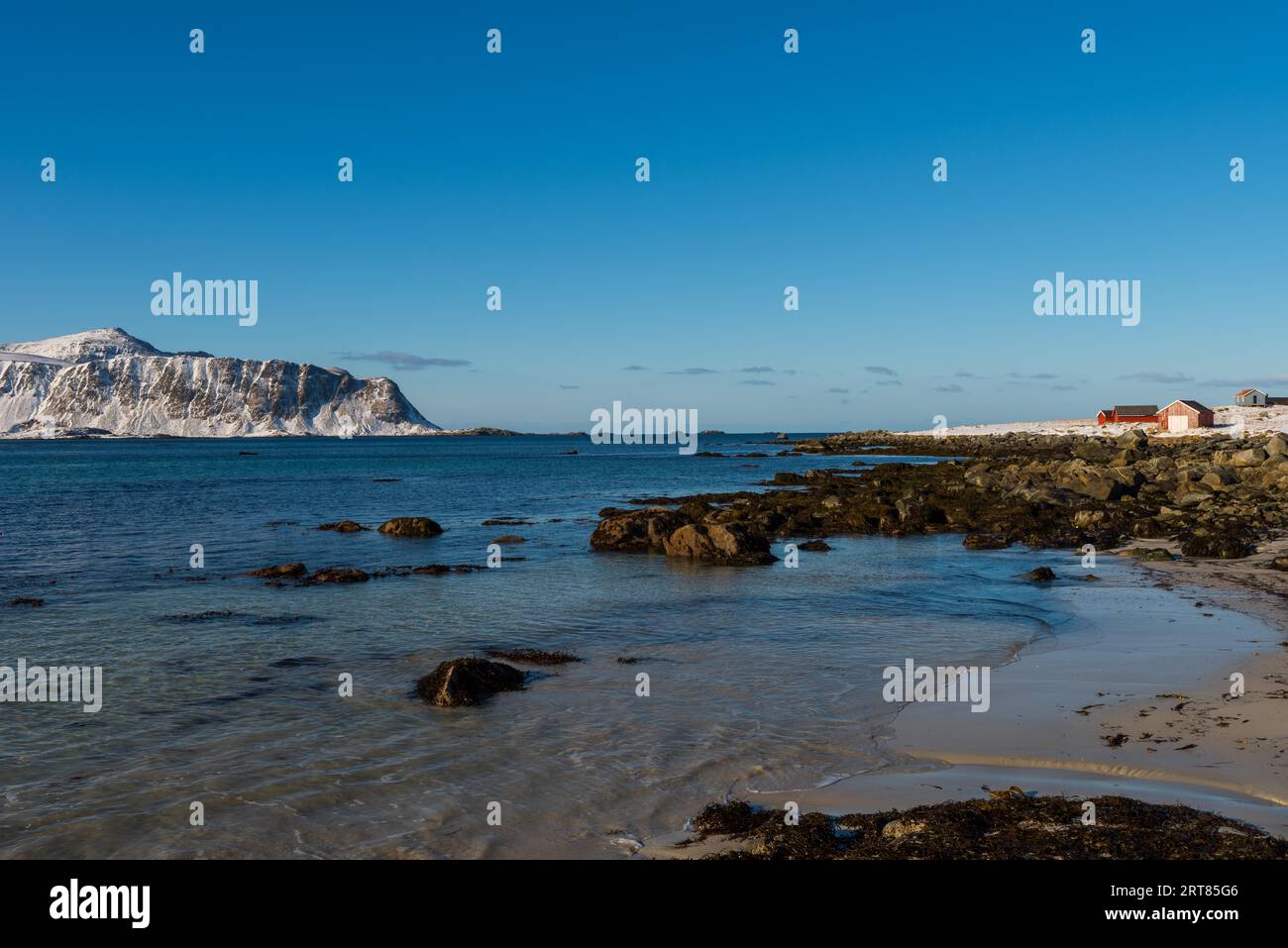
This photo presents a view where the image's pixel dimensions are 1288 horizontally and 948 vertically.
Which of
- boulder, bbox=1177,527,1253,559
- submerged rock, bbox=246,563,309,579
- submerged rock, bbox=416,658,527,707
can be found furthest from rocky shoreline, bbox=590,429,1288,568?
submerged rock, bbox=416,658,527,707

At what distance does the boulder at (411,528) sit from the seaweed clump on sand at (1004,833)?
28.1 metres

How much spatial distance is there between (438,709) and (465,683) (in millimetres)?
627

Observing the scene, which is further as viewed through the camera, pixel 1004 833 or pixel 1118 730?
pixel 1118 730

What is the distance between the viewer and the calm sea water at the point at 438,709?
8289 millimetres

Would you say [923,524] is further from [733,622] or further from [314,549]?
[314,549]

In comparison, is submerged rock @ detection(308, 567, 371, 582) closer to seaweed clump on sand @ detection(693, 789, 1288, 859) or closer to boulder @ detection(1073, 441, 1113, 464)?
seaweed clump on sand @ detection(693, 789, 1288, 859)

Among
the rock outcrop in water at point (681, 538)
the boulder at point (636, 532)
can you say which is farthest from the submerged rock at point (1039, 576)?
the boulder at point (636, 532)

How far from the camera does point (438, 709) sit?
1188cm

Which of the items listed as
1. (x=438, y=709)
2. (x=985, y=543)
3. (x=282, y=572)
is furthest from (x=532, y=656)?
(x=985, y=543)

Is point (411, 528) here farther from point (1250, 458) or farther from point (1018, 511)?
point (1250, 458)

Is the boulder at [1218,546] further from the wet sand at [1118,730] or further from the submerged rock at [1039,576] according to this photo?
the wet sand at [1118,730]

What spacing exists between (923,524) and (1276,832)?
95.2 ft

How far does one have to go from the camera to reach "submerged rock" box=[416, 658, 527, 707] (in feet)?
39.7
